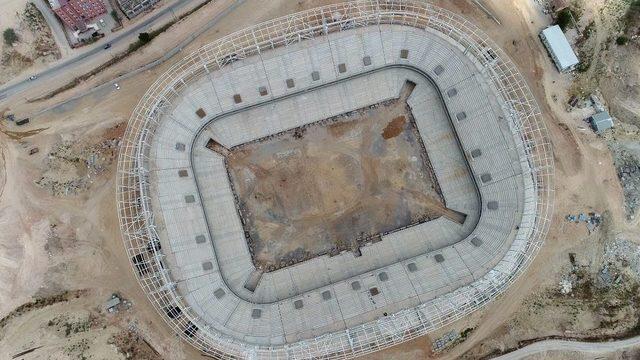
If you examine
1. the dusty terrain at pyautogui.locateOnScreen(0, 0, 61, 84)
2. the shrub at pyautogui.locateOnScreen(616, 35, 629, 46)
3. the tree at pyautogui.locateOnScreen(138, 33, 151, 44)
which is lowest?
the shrub at pyautogui.locateOnScreen(616, 35, 629, 46)

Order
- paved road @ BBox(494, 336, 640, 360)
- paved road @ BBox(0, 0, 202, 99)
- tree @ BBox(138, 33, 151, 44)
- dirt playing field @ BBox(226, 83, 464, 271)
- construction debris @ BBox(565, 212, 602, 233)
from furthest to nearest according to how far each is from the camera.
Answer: paved road @ BBox(0, 0, 202, 99) < dirt playing field @ BBox(226, 83, 464, 271) < tree @ BBox(138, 33, 151, 44) < construction debris @ BBox(565, 212, 602, 233) < paved road @ BBox(494, 336, 640, 360)

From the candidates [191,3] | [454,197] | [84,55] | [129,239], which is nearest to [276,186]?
[129,239]

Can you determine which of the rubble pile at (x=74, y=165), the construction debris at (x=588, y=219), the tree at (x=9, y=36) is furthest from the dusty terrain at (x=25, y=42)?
the construction debris at (x=588, y=219)

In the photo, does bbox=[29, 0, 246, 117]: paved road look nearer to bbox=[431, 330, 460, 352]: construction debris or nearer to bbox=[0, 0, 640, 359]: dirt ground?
bbox=[0, 0, 640, 359]: dirt ground

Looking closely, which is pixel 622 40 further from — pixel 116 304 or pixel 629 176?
pixel 116 304

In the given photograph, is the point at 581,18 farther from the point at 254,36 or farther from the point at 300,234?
the point at 300,234

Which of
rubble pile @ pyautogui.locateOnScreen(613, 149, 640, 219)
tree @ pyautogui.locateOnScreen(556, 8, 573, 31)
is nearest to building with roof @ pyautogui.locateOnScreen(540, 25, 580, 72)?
tree @ pyautogui.locateOnScreen(556, 8, 573, 31)
